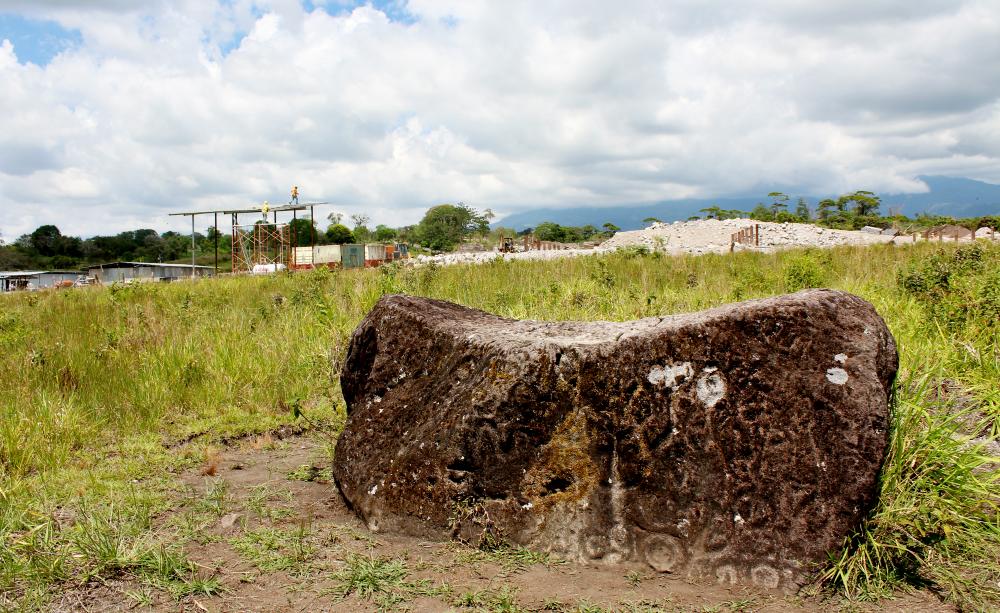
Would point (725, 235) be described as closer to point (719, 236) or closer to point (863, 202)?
point (719, 236)

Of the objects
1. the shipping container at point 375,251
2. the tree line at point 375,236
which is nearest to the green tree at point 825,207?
the tree line at point 375,236

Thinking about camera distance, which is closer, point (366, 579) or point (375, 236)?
point (366, 579)

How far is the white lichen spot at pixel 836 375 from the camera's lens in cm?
340

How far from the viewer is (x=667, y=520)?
3.51 m

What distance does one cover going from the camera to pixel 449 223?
96.8m

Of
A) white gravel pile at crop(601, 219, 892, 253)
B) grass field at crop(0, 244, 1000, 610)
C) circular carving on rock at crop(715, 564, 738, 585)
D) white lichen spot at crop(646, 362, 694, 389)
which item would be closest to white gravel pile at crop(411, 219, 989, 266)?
white gravel pile at crop(601, 219, 892, 253)

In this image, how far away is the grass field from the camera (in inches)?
136

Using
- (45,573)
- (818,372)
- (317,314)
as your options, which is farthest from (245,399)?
(818,372)

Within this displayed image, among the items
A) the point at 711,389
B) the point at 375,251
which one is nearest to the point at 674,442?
the point at 711,389

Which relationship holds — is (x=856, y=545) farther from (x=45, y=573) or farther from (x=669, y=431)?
(x=45, y=573)

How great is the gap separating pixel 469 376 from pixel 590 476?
911mm

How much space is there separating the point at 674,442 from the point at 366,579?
1678 mm

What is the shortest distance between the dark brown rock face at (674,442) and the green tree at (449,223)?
3321 inches

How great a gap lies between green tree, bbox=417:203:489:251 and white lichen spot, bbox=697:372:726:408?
84.7 meters
